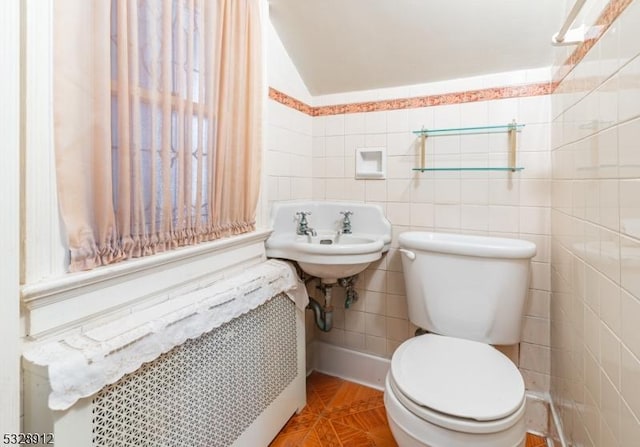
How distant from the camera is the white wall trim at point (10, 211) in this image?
65 centimetres

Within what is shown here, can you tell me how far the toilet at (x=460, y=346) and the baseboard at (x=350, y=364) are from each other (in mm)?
473

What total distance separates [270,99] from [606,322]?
1.45 meters

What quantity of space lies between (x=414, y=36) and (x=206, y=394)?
1.59 meters

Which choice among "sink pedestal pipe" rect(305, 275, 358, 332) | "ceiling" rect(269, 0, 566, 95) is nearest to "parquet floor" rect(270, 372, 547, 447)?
"sink pedestal pipe" rect(305, 275, 358, 332)

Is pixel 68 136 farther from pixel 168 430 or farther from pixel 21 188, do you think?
pixel 168 430

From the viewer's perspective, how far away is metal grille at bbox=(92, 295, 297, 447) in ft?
2.68

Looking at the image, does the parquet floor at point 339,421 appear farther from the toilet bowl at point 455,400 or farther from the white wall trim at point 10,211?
the white wall trim at point 10,211

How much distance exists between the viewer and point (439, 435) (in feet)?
3.09

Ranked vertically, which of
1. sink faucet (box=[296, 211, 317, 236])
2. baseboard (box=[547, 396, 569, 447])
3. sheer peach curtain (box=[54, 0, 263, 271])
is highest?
sheer peach curtain (box=[54, 0, 263, 271])

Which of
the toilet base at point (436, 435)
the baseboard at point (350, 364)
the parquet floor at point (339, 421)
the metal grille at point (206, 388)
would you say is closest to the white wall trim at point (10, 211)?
the metal grille at point (206, 388)

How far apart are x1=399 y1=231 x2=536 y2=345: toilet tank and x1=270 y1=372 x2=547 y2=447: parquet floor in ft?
1.69

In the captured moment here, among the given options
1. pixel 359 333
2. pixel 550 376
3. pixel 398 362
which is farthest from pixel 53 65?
pixel 550 376

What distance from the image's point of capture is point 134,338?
0.81 metres

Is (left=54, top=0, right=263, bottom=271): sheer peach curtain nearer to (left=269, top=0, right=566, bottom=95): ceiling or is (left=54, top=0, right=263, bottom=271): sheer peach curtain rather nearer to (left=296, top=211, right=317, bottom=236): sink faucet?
(left=269, top=0, right=566, bottom=95): ceiling
